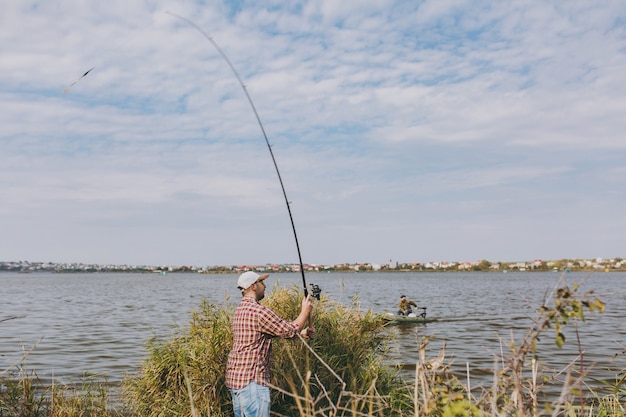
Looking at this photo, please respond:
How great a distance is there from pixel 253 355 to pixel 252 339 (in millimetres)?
168

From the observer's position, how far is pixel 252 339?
6.18m

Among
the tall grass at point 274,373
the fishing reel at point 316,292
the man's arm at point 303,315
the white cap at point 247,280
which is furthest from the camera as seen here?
the fishing reel at point 316,292

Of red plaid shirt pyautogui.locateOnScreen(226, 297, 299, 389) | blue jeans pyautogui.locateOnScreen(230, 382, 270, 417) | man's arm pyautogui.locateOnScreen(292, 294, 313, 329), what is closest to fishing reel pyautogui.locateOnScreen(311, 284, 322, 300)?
man's arm pyautogui.locateOnScreen(292, 294, 313, 329)

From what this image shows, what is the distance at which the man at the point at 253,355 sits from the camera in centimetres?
607

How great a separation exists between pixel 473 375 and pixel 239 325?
1151cm

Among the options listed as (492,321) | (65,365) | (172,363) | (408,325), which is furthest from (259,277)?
(492,321)

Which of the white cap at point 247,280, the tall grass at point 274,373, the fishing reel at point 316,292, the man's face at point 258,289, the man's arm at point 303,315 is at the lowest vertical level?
the tall grass at point 274,373

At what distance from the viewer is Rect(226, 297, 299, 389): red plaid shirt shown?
6105 millimetres

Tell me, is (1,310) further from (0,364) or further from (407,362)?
(407,362)

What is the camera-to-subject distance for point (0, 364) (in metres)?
16.6

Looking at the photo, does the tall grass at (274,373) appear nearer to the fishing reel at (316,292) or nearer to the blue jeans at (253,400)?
the fishing reel at (316,292)

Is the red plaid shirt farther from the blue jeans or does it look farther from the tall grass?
the tall grass

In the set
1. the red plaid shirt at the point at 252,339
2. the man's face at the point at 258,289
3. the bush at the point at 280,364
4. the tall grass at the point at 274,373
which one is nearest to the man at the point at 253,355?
the red plaid shirt at the point at 252,339

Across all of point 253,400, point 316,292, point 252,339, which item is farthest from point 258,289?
point 316,292
